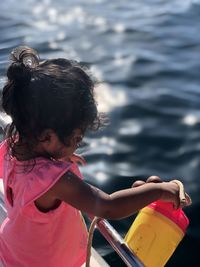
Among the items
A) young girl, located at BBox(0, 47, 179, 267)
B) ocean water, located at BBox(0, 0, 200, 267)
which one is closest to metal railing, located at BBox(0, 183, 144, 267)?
young girl, located at BBox(0, 47, 179, 267)

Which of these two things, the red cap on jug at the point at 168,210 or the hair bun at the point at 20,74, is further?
Result: the red cap on jug at the point at 168,210

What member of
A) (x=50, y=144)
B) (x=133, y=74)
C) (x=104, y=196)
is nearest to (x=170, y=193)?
(x=104, y=196)

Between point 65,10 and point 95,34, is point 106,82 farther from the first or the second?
point 65,10

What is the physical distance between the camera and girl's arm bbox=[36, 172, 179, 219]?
1579mm

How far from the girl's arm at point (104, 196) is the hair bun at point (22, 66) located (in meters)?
0.33

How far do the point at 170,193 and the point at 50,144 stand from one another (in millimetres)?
421

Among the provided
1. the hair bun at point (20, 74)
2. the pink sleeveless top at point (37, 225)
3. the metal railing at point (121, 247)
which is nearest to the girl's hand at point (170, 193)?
the metal railing at point (121, 247)

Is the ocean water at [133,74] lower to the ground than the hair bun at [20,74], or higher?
lower

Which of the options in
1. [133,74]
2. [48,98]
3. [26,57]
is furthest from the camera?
[133,74]

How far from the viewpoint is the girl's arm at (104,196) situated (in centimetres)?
158

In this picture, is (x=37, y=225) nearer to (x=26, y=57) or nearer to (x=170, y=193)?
(x=170, y=193)

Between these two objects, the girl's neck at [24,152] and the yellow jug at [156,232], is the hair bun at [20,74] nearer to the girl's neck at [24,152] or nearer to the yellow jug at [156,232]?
the girl's neck at [24,152]

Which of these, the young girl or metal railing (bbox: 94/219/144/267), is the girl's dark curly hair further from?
metal railing (bbox: 94/219/144/267)

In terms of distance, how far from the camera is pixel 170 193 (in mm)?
1648
